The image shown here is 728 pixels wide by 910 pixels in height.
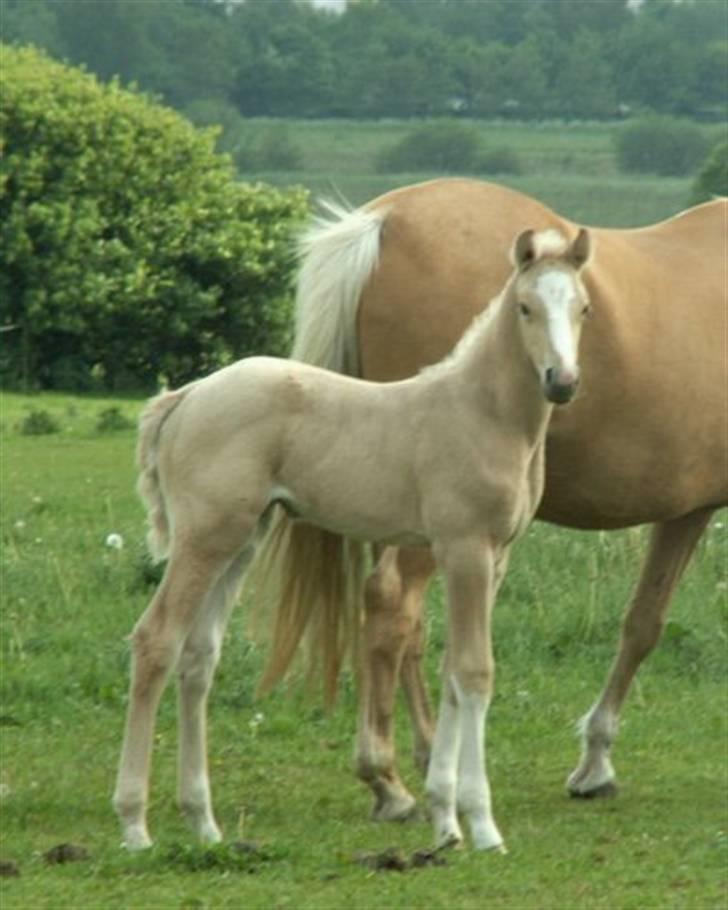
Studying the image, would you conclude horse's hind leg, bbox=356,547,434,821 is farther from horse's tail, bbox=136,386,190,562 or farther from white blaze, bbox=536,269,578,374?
white blaze, bbox=536,269,578,374

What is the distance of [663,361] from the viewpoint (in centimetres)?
825

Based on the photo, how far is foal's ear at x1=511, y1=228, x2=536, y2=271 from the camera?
6652 mm

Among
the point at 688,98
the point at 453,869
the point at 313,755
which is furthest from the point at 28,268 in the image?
the point at 688,98

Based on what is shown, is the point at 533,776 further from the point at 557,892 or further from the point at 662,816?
the point at 557,892

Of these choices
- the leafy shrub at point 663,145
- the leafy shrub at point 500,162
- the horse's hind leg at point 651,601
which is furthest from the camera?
the leafy shrub at point 500,162

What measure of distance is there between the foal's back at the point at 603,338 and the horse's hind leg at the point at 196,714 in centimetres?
131

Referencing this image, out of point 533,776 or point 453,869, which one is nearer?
point 453,869

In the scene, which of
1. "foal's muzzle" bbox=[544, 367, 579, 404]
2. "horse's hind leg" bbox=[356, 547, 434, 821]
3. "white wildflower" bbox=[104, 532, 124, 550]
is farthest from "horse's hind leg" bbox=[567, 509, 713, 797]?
"white wildflower" bbox=[104, 532, 124, 550]

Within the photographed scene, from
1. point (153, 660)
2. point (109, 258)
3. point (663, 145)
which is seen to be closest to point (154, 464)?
point (153, 660)

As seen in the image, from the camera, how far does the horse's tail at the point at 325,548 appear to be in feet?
25.7

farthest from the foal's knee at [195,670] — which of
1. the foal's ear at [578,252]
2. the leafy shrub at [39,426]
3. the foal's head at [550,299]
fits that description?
the leafy shrub at [39,426]

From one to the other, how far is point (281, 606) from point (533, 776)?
1.19m

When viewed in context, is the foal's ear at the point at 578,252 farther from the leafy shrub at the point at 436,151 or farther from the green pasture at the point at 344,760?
the leafy shrub at the point at 436,151

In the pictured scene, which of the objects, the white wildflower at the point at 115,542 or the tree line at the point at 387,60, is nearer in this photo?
the white wildflower at the point at 115,542
